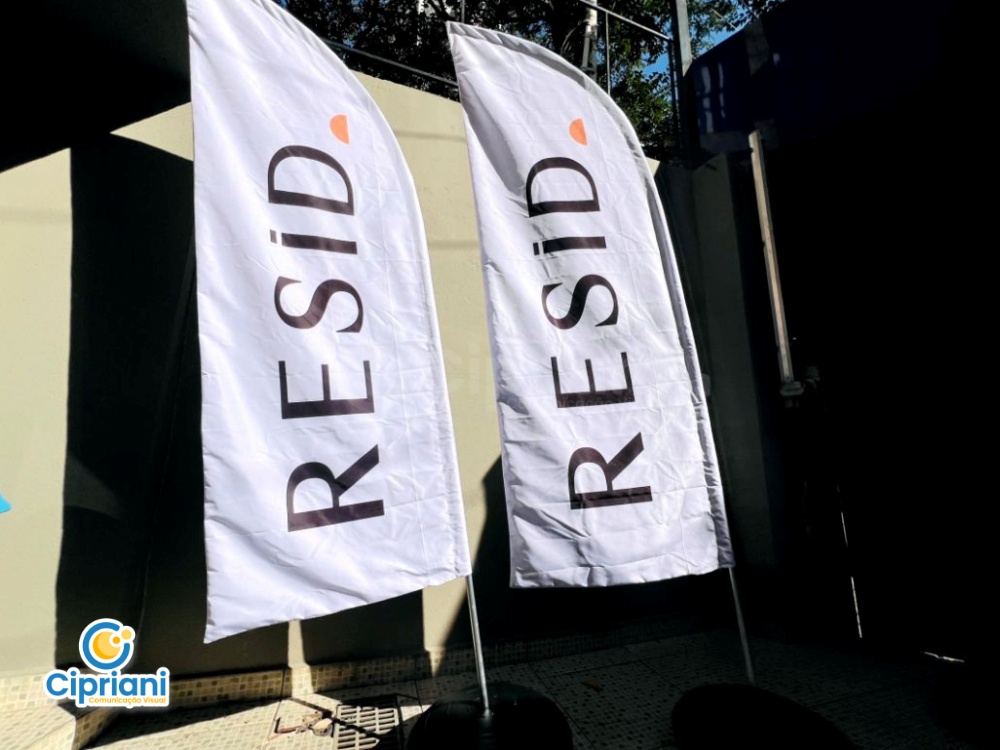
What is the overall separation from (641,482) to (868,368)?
188 centimetres

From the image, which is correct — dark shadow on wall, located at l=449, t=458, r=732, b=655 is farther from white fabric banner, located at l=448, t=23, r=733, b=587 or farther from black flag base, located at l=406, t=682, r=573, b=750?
white fabric banner, located at l=448, t=23, r=733, b=587

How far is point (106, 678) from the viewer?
238 centimetres

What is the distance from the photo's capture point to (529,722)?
228 centimetres

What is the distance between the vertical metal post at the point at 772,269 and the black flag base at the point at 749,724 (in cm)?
150

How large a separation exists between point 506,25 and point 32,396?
829 cm

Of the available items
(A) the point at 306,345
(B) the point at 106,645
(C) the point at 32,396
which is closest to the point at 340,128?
(A) the point at 306,345

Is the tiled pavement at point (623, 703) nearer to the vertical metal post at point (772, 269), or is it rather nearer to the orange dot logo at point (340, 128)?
the vertical metal post at point (772, 269)

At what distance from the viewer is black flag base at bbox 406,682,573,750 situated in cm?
216

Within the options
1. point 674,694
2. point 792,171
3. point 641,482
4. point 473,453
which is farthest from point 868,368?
point 473,453

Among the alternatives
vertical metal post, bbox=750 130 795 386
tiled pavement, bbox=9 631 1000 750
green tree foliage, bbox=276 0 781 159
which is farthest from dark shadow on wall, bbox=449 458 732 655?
green tree foliage, bbox=276 0 781 159

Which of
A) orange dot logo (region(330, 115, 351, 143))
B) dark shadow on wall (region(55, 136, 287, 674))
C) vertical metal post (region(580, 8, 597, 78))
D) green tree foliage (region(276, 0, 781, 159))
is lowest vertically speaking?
dark shadow on wall (region(55, 136, 287, 674))

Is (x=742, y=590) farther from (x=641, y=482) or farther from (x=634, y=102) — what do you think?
(x=634, y=102)

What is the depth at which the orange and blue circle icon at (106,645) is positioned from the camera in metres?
2.37

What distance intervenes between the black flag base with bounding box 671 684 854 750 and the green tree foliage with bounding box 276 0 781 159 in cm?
685
